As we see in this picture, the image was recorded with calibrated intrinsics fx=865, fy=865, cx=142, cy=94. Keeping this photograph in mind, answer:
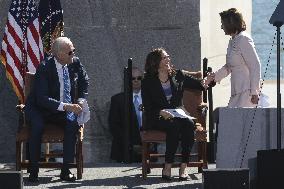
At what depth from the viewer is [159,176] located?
333 inches

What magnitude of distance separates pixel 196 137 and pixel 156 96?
0.54m

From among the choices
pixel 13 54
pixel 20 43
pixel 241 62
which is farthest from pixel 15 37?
pixel 241 62

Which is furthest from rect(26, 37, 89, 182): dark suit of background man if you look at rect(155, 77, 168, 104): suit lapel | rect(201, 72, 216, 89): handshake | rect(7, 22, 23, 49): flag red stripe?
rect(7, 22, 23, 49): flag red stripe

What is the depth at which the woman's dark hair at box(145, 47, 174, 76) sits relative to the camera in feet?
26.8

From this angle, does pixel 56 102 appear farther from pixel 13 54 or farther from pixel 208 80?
pixel 13 54

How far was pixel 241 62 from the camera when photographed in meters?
7.83

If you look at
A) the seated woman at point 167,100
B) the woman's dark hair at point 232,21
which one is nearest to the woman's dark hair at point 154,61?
the seated woman at point 167,100

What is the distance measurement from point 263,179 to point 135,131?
412 cm

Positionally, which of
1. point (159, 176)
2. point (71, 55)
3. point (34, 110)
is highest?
point (71, 55)

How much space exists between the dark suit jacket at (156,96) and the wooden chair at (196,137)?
5.9 inches

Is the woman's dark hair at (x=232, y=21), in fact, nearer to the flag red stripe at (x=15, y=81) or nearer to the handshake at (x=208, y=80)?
the handshake at (x=208, y=80)

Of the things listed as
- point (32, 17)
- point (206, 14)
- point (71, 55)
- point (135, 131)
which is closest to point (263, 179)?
point (71, 55)

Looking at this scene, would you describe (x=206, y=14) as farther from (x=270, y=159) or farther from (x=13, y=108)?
(x=270, y=159)

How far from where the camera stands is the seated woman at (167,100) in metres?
8.09
